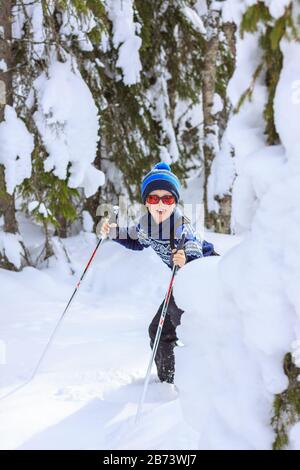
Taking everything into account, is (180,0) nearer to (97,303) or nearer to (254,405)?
(97,303)

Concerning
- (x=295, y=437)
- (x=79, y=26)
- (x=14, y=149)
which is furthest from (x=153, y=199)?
(x=79, y=26)

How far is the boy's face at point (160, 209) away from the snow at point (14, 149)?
11.0ft

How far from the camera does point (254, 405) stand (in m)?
2.55

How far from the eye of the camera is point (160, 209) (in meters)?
4.41

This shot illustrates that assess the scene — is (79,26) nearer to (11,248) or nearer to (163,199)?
(11,248)

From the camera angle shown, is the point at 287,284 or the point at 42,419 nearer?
the point at 287,284

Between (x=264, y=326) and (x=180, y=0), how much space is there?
902cm

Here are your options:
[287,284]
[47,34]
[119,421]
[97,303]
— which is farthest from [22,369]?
[47,34]

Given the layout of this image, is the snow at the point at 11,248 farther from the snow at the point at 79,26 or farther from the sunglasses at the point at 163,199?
the sunglasses at the point at 163,199

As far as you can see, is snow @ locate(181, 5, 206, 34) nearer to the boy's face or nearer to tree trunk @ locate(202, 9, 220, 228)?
tree trunk @ locate(202, 9, 220, 228)

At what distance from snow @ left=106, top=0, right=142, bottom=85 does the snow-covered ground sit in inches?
117

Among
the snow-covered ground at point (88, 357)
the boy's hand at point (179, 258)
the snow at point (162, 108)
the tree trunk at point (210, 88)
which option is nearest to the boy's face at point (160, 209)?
the boy's hand at point (179, 258)

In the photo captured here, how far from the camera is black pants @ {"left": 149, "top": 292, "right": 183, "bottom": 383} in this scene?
439 cm

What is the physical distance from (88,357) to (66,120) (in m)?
3.76
